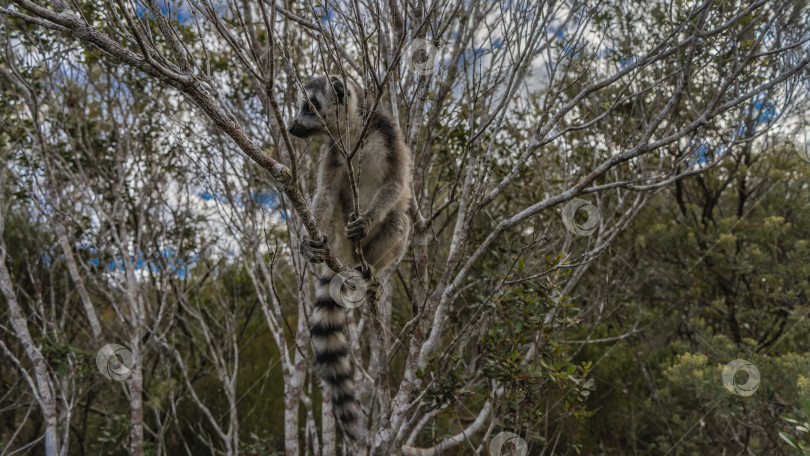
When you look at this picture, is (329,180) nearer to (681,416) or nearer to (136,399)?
(136,399)

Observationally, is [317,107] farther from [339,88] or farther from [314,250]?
[314,250]

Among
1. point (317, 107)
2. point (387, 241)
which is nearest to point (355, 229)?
point (387, 241)

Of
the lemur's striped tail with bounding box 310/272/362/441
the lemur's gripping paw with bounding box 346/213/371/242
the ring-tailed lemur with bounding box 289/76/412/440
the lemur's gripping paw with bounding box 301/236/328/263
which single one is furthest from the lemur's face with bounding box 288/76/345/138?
the lemur's striped tail with bounding box 310/272/362/441

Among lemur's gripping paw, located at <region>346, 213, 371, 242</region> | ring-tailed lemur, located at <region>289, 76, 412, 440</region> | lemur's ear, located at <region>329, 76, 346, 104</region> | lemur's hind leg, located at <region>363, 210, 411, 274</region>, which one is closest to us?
lemur's gripping paw, located at <region>346, 213, 371, 242</region>

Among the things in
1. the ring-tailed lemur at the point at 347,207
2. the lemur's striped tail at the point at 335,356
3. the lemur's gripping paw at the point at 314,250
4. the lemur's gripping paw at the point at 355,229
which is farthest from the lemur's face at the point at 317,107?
the lemur's striped tail at the point at 335,356

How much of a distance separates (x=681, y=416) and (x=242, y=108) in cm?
646

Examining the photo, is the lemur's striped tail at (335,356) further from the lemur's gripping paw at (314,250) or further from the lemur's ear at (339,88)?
the lemur's ear at (339,88)

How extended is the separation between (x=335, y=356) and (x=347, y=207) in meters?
1.30

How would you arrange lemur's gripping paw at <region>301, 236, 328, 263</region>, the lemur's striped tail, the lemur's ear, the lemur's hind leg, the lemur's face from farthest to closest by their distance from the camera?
the lemur's hind leg < the lemur's ear < the lemur's face < the lemur's striped tail < lemur's gripping paw at <region>301, 236, 328, 263</region>

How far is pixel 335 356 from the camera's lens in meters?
3.74

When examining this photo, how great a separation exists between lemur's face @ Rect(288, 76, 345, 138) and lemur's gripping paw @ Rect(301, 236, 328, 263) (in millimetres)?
871

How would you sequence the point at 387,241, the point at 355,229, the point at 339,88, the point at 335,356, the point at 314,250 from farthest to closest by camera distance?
the point at 387,241, the point at 339,88, the point at 335,356, the point at 355,229, the point at 314,250

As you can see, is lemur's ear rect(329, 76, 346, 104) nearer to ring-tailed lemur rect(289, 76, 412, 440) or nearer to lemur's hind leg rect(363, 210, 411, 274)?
ring-tailed lemur rect(289, 76, 412, 440)

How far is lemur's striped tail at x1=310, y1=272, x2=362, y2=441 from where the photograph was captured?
11.4 ft
